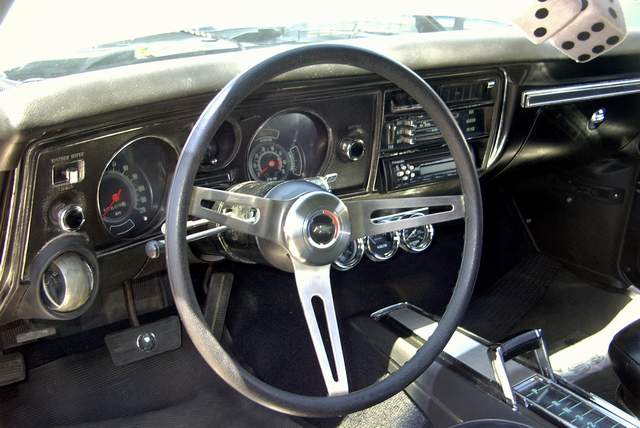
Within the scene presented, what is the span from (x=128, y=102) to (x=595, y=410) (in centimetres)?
135

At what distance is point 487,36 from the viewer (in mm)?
2070

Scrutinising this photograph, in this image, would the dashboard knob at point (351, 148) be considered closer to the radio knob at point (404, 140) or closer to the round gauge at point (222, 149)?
the radio knob at point (404, 140)

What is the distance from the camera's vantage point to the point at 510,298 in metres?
2.87

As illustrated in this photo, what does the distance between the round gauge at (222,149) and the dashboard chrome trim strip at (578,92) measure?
3.28 feet

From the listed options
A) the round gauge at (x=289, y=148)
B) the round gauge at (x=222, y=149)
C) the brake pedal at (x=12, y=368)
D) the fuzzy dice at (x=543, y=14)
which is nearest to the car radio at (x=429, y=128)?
the round gauge at (x=289, y=148)

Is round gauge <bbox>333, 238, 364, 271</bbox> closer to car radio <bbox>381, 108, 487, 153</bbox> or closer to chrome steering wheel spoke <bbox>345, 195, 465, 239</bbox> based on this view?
car radio <bbox>381, 108, 487, 153</bbox>

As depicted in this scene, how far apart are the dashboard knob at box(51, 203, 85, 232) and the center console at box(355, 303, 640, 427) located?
108 centimetres

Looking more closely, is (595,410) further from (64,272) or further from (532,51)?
(64,272)

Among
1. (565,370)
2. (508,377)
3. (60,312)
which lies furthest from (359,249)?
(60,312)

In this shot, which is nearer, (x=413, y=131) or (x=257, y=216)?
(x=257, y=216)

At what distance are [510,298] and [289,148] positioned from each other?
1.40 meters

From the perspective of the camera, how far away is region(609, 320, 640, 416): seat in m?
1.83

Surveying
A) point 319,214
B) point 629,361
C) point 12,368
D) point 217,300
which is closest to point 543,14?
point 319,214

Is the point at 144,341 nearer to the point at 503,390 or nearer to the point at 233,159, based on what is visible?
the point at 233,159
